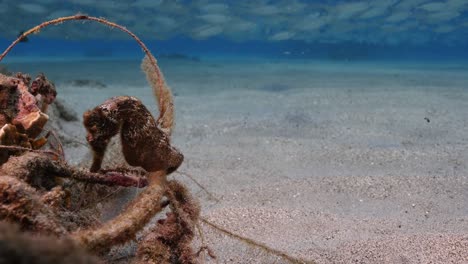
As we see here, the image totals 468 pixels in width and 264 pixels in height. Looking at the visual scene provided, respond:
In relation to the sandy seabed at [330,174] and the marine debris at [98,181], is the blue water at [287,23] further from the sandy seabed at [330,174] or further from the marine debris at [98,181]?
the marine debris at [98,181]

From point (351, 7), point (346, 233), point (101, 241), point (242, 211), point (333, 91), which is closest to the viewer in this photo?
point (101, 241)

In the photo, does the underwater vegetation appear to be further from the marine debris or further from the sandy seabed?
the sandy seabed

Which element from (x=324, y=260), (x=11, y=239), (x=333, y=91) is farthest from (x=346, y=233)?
(x=333, y=91)

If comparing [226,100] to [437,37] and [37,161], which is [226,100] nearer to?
[37,161]

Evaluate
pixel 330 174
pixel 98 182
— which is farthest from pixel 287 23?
pixel 98 182

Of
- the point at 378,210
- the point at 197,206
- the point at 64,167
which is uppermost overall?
the point at 64,167

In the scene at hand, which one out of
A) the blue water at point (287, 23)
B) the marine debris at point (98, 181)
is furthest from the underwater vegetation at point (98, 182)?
the blue water at point (287, 23)

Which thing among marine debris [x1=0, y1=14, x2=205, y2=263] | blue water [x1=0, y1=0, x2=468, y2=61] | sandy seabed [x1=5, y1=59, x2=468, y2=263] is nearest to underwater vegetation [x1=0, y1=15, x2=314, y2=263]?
marine debris [x1=0, y1=14, x2=205, y2=263]
